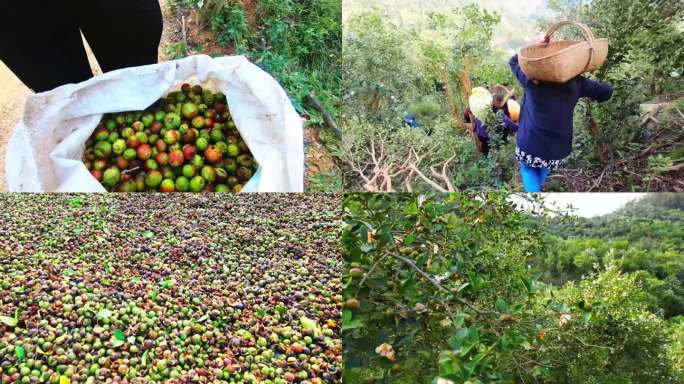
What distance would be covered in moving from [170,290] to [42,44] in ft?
4.88

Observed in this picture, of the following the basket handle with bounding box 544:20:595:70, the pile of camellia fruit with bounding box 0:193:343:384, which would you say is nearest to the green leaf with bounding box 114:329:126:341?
the pile of camellia fruit with bounding box 0:193:343:384

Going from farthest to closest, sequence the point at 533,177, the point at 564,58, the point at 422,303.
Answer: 1. the point at 533,177
2. the point at 564,58
3. the point at 422,303

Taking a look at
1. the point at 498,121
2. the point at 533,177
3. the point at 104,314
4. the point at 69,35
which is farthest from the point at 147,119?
the point at 533,177

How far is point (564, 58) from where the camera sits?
2963 mm

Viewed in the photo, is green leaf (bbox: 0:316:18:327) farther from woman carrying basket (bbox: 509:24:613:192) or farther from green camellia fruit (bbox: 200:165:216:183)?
woman carrying basket (bbox: 509:24:613:192)

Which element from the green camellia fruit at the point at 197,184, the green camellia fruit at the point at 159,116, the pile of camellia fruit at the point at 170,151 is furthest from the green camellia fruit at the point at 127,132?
the green camellia fruit at the point at 197,184

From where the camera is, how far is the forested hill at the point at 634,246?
2.76m

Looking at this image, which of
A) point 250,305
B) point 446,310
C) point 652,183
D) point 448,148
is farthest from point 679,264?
point 250,305

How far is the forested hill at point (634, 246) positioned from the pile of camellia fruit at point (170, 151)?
1454 millimetres

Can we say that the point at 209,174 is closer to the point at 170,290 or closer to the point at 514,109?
the point at 170,290

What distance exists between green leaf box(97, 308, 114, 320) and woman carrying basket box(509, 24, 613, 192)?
1972 millimetres

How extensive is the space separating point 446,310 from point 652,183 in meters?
1.81

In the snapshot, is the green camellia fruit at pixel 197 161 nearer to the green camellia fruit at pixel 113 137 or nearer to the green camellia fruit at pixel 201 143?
the green camellia fruit at pixel 201 143

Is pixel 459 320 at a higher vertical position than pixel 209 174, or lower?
higher
